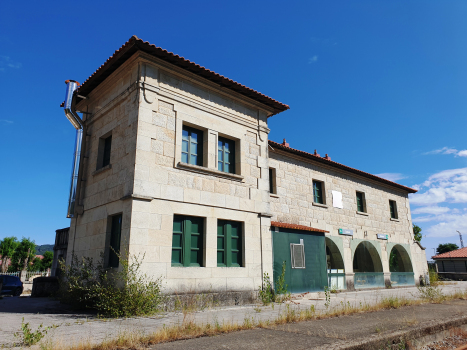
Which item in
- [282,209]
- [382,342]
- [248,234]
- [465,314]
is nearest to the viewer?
[382,342]

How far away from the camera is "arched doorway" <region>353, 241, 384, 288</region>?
652 inches

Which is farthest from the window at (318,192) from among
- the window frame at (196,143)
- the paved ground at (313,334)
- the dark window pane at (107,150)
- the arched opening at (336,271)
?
the dark window pane at (107,150)

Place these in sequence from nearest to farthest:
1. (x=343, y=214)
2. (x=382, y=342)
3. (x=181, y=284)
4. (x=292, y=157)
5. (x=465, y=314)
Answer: (x=382, y=342), (x=465, y=314), (x=181, y=284), (x=292, y=157), (x=343, y=214)

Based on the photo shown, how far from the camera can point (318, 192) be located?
16531 mm

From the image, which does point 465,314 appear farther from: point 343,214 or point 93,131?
point 93,131

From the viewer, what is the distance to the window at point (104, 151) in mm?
10859

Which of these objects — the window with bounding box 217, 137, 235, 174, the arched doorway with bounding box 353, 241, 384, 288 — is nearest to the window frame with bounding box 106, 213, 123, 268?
the window with bounding box 217, 137, 235, 174

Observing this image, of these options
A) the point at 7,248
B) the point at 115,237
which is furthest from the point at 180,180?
the point at 7,248

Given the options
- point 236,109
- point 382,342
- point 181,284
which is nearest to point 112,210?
point 181,284

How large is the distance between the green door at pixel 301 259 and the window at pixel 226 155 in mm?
2973

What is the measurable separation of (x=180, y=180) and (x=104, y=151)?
325 cm

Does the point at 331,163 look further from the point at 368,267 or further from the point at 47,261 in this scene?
the point at 47,261

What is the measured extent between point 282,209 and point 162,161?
6662 mm

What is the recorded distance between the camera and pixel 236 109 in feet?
38.5
